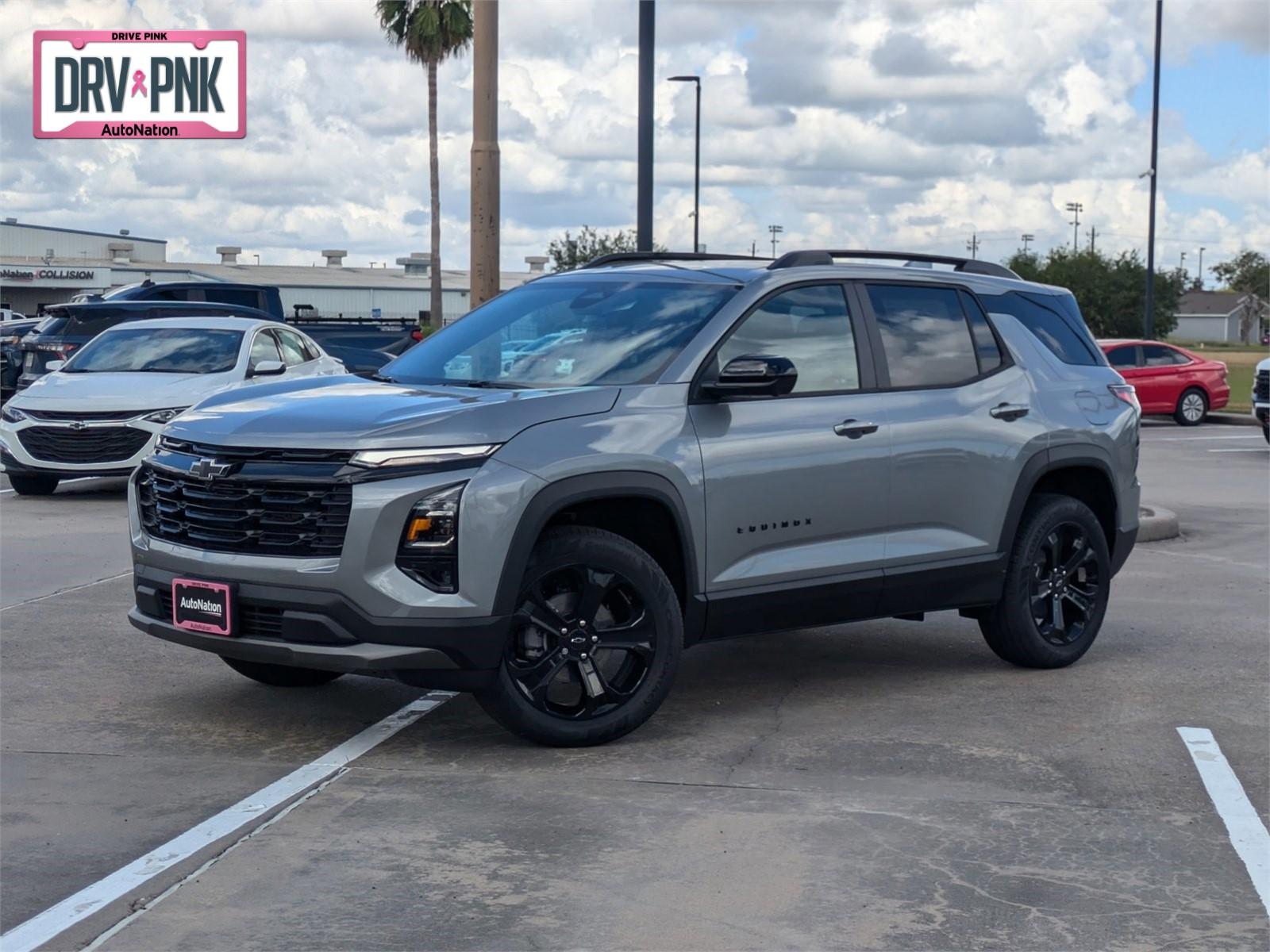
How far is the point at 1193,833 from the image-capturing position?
552cm

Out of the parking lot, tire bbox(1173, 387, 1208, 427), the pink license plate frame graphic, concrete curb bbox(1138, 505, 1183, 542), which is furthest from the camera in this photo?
tire bbox(1173, 387, 1208, 427)

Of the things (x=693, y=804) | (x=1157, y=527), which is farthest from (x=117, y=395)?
(x=693, y=804)

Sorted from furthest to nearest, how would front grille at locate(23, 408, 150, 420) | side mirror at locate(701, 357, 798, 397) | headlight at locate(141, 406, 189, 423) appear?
front grille at locate(23, 408, 150, 420) → headlight at locate(141, 406, 189, 423) → side mirror at locate(701, 357, 798, 397)

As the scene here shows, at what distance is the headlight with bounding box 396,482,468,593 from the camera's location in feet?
19.5

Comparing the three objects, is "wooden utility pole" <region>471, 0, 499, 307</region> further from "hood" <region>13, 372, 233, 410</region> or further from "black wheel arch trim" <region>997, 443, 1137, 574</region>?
"black wheel arch trim" <region>997, 443, 1137, 574</region>

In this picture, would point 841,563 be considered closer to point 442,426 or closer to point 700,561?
point 700,561

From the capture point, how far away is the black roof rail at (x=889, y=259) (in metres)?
7.40

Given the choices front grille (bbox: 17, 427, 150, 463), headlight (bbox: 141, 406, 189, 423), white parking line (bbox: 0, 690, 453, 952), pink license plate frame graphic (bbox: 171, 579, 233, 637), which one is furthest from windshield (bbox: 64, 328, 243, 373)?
pink license plate frame graphic (bbox: 171, 579, 233, 637)

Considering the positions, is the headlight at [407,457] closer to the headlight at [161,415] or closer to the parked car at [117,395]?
the parked car at [117,395]

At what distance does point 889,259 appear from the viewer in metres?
8.12

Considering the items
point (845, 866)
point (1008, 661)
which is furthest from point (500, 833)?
point (1008, 661)

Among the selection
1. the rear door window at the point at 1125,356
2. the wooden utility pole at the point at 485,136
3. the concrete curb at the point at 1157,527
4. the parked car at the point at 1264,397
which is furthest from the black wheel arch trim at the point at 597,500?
the rear door window at the point at 1125,356

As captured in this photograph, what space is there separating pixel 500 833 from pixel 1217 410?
29.8m

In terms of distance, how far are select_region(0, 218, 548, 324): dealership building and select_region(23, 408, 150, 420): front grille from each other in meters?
75.7
